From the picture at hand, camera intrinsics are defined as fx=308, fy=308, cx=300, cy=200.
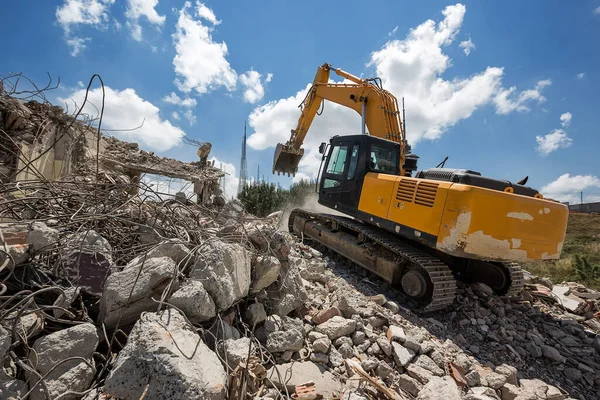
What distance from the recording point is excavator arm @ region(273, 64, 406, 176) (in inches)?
265

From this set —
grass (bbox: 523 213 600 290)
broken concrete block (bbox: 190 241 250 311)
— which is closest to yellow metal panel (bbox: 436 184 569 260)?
broken concrete block (bbox: 190 241 250 311)

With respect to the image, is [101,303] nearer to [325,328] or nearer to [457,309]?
[325,328]

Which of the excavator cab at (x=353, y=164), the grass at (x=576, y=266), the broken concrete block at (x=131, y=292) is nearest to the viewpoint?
the broken concrete block at (x=131, y=292)

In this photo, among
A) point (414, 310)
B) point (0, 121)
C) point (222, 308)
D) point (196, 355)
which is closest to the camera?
point (196, 355)

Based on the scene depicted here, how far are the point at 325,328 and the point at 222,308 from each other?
1.15 m

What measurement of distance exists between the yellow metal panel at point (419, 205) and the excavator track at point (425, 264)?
0.41 metres

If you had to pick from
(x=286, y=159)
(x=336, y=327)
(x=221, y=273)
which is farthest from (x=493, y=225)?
(x=286, y=159)

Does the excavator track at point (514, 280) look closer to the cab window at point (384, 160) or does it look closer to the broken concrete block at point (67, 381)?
the cab window at point (384, 160)

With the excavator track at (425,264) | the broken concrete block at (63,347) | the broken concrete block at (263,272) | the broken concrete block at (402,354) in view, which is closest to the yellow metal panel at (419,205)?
the excavator track at (425,264)

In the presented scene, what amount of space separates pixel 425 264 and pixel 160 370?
393 centimetres

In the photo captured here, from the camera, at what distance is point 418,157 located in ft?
20.5

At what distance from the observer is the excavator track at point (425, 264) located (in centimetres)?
440

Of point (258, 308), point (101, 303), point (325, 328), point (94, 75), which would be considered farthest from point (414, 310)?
point (94, 75)

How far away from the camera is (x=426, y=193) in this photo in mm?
4520
